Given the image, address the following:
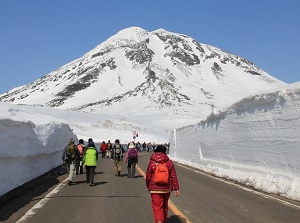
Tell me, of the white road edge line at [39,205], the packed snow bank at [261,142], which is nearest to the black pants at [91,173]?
the white road edge line at [39,205]

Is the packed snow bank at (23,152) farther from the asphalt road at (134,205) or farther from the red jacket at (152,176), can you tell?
the red jacket at (152,176)

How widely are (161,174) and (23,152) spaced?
8.36m

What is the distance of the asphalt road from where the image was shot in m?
8.78

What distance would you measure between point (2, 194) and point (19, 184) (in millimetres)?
2232

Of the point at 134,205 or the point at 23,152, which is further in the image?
the point at 23,152

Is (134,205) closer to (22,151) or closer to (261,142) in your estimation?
(22,151)

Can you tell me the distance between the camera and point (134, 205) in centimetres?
1037

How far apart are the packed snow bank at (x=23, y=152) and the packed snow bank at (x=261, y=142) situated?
7507 millimetres

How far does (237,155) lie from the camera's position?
60.7 ft

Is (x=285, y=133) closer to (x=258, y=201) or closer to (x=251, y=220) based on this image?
(x=258, y=201)

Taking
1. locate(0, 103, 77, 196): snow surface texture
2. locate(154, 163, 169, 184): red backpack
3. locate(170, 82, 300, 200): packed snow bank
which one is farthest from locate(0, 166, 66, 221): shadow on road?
locate(170, 82, 300, 200): packed snow bank

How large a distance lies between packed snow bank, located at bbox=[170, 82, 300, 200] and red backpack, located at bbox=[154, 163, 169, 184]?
5.71 m

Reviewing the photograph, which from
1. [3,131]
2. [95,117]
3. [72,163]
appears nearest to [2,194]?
[3,131]

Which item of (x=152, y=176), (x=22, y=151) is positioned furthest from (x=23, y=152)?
(x=152, y=176)
